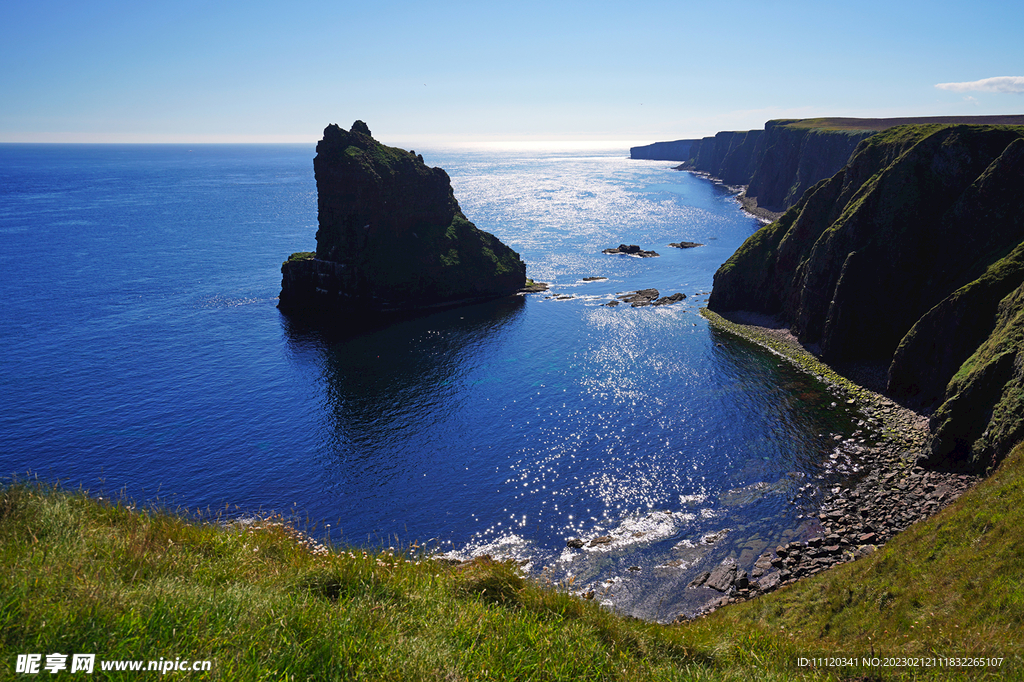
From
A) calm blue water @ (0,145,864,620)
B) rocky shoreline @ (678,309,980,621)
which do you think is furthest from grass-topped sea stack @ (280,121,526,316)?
rocky shoreline @ (678,309,980,621)

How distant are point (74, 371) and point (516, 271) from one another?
73.9 metres

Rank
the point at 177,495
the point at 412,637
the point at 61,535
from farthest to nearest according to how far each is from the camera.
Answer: the point at 177,495 < the point at 61,535 < the point at 412,637

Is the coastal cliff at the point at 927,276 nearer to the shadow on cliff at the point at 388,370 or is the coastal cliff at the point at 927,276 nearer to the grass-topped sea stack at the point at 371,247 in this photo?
the shadow on cliff at the point at 388,370

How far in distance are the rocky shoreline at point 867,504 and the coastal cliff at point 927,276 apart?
8.54 ft

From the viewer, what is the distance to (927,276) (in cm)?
6222

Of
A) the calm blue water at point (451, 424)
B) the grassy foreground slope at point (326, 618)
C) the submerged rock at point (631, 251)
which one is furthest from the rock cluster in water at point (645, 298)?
the grassy foreground slope at point (326, 618)

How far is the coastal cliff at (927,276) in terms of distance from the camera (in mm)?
41781

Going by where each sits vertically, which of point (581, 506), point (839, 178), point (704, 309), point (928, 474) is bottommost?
point (581, 506)

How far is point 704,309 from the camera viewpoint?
94.8 metres

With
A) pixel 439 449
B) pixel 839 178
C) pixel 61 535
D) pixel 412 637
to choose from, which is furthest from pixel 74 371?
pixel 839 178

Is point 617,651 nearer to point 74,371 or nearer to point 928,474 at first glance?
point 928,474

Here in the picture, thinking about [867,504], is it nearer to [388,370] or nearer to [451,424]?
[451,424]

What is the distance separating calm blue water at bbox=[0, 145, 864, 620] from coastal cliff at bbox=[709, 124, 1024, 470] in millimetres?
8981

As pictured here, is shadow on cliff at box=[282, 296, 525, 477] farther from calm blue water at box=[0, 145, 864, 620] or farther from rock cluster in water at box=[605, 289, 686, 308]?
rock cluster in water at box=[605, 289, 686, 308]
